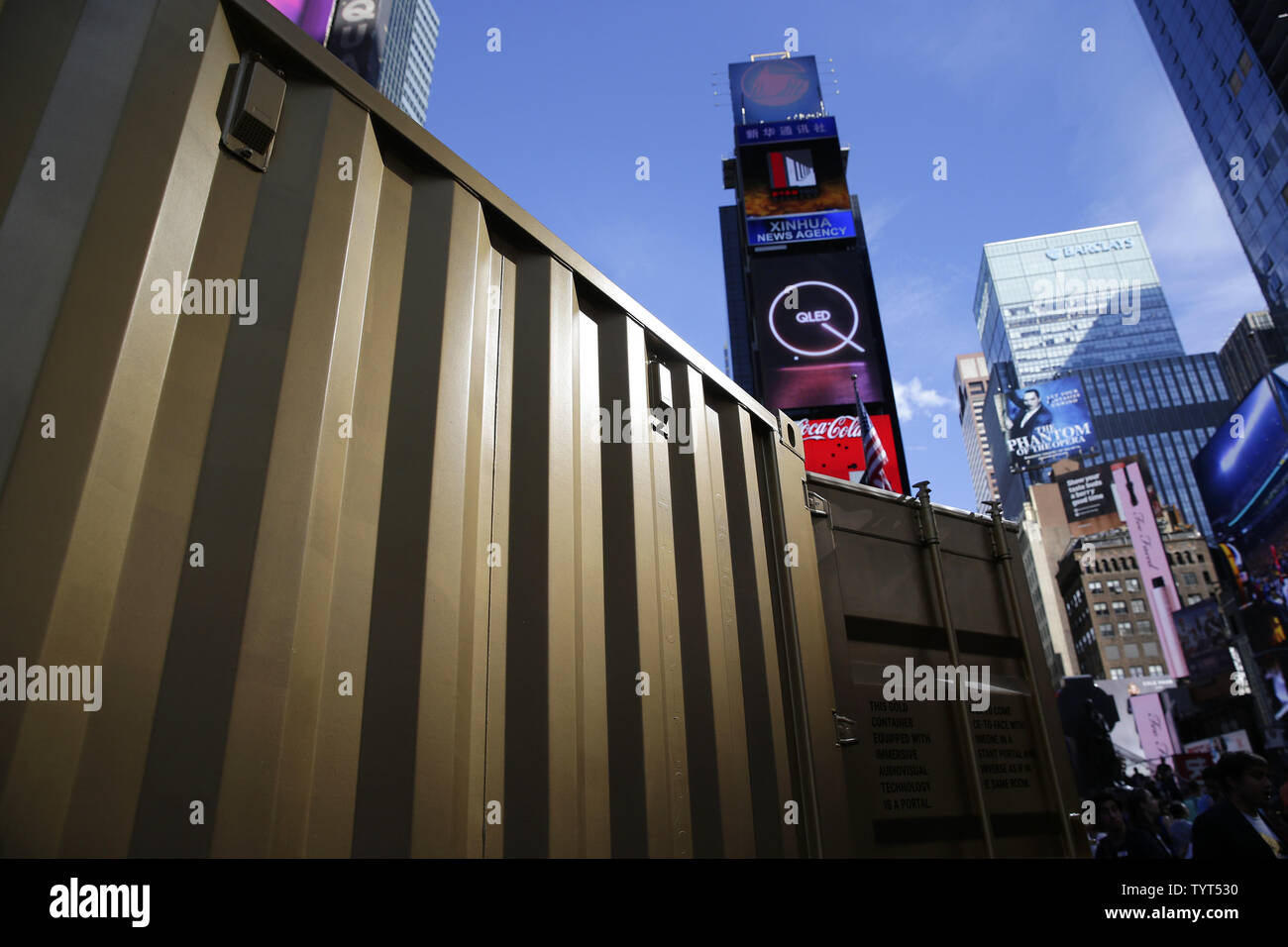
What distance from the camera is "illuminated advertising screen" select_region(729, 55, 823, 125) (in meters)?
18.8

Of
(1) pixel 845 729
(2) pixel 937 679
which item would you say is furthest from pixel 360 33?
(1) pixel 845 729

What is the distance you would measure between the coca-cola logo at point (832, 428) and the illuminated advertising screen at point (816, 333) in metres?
0.32

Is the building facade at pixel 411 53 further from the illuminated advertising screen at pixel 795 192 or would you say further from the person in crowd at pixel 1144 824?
the person in crowd at pixel 1144 824

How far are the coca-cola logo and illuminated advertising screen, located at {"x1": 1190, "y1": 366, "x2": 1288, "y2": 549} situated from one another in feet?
87.4

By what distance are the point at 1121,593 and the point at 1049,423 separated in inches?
695

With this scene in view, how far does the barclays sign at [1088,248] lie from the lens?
346 feet

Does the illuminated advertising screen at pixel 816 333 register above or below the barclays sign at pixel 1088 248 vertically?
below
